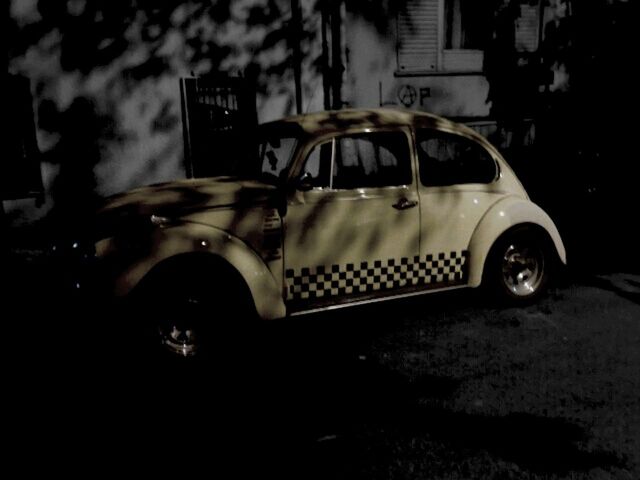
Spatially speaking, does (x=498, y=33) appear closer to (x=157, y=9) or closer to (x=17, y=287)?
(x=157, y=9)

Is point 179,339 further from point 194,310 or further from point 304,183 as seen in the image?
point 304,183

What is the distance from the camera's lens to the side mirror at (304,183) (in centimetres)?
452

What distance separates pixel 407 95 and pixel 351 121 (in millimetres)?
5788

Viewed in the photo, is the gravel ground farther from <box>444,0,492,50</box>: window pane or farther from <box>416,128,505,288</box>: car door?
<box>444,0,492,50</box>: window pane

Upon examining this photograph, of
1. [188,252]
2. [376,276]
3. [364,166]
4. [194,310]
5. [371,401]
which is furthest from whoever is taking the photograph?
[364,166]

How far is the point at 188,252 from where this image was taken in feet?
13.7

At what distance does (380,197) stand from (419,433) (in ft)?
6.41

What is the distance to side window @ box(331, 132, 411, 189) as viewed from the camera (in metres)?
4.89

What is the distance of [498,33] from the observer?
10617 millimetres

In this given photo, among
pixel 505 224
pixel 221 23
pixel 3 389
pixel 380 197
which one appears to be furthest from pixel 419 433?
pixel 221 23

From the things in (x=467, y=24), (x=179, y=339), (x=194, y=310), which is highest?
(x=467, y=24)

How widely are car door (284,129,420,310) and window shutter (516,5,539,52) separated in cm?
696

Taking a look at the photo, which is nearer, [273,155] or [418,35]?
[273,155]

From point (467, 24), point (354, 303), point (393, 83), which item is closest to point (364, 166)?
point (354, 303)
